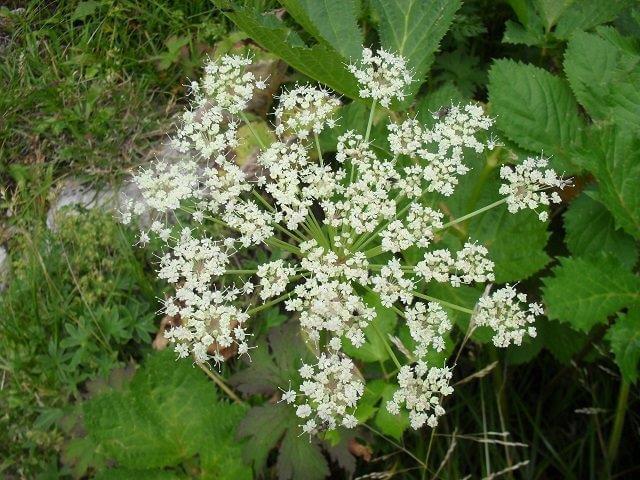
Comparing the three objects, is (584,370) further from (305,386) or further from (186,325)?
(186,325)

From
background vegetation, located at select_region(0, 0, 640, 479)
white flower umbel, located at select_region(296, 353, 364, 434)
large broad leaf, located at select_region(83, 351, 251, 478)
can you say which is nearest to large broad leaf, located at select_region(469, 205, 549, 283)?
background vegetation, located at select_region(0, 0, 640, 479)

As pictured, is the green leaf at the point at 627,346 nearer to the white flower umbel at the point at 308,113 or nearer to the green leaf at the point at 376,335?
the green leaf at the point at 376,335

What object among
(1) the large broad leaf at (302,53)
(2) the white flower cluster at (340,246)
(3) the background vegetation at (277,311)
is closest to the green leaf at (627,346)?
(3) the background vegetation at (277,311)

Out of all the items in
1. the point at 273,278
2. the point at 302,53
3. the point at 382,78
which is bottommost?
the point at 273,278

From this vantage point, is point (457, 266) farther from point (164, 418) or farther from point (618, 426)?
point (164, 418)

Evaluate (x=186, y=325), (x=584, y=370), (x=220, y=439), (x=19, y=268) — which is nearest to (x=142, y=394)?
(x=220, y=439)

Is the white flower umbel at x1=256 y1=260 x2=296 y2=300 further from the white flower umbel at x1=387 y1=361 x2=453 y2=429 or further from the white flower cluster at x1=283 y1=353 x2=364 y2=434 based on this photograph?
the white flower umbel at x1=387 y1=361 x2=453 y2=429

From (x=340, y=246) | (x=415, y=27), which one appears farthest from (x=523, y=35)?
(x=340, y=246)
